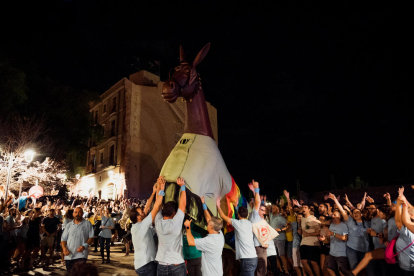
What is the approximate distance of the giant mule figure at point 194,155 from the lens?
5379 millimetres

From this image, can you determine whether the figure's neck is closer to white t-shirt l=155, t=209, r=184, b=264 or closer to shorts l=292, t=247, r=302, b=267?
white t-shirt l=155, t=209, r=184, b=264

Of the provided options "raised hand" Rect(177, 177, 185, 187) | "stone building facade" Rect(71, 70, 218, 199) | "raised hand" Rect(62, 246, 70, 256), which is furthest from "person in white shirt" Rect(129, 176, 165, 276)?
"stone building facade" Rect(71, 70, 218, 199)

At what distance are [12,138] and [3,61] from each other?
15.4ft

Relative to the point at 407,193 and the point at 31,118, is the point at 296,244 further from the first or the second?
the point at 31,118

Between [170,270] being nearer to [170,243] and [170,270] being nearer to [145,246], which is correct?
[170,243]

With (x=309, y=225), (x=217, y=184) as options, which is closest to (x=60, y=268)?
(x=217, y=184)

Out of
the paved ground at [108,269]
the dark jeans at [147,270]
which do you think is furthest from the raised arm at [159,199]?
the paved ground at [108,269]

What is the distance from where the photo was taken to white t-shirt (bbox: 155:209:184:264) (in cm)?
434

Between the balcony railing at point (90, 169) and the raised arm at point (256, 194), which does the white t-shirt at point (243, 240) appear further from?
the balcony railing at point (90, 169)

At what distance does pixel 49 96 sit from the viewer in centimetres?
2106

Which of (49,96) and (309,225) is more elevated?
(49,96)

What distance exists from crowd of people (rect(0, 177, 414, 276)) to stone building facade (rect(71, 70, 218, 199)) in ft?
57.4

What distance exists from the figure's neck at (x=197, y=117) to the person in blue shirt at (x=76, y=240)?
2563 mm

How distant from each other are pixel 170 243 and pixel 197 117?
9.04ft
